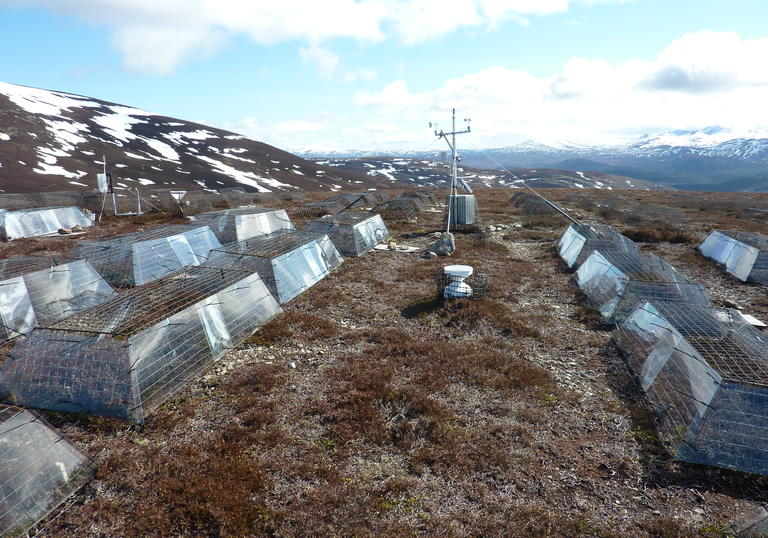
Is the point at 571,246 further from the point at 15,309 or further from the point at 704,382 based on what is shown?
the point at 15,309

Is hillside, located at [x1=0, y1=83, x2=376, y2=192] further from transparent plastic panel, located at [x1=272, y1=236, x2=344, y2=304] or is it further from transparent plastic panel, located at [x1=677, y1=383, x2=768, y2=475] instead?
transparent plastic panel, located at [x1=677, y1=383, x2=768, y2=475]

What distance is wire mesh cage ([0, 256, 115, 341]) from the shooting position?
12.9 m

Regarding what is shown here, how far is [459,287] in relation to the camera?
16.5 meters

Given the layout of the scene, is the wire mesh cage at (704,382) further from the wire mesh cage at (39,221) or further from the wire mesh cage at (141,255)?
the wire mesh cage at (39,221)

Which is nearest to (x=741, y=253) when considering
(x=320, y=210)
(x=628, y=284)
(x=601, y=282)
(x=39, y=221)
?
(x=601, y=282)

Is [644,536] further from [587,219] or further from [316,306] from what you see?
[587,219]

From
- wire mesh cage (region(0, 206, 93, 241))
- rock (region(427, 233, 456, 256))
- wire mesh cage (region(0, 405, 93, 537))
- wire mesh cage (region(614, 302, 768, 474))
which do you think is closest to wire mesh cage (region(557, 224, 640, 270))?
rock (region(427, 233, 456, 256))

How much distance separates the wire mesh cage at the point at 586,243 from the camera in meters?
20.2

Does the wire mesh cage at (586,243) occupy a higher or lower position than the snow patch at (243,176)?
higher

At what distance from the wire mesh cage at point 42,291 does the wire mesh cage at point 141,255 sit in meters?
2.14

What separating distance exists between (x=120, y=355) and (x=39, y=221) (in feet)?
98.5

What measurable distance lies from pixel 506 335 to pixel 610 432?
5181 millimetres

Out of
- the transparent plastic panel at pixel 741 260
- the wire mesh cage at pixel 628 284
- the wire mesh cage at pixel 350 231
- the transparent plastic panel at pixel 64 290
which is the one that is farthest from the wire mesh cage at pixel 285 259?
the transparent plastic panel at pixel 741 260

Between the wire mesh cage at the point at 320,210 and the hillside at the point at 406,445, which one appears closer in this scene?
the hillside at the point at 406,445
